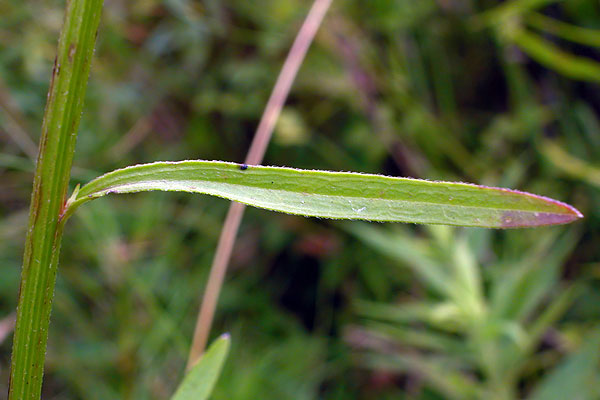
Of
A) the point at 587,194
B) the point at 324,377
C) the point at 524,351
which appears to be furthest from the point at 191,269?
the point at 587,194

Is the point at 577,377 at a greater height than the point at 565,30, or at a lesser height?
lesser

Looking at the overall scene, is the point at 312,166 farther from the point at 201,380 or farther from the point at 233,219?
the point at 201,380

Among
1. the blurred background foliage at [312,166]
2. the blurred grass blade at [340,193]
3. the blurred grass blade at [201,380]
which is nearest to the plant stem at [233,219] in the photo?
the blurred background foliage at [312,166]

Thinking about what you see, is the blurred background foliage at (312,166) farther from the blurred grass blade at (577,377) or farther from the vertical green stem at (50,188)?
the vertical green stem at (50,188)

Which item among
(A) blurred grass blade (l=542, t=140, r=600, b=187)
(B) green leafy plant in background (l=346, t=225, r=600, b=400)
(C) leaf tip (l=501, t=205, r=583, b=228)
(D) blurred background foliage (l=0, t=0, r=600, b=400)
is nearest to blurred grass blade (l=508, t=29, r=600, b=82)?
(D) blurred background foliage (l=0, t=0, r=600, b=400)

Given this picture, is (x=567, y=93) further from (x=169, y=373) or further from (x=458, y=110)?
(x=169, y=373)

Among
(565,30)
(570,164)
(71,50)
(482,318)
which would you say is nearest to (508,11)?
(565,30)
